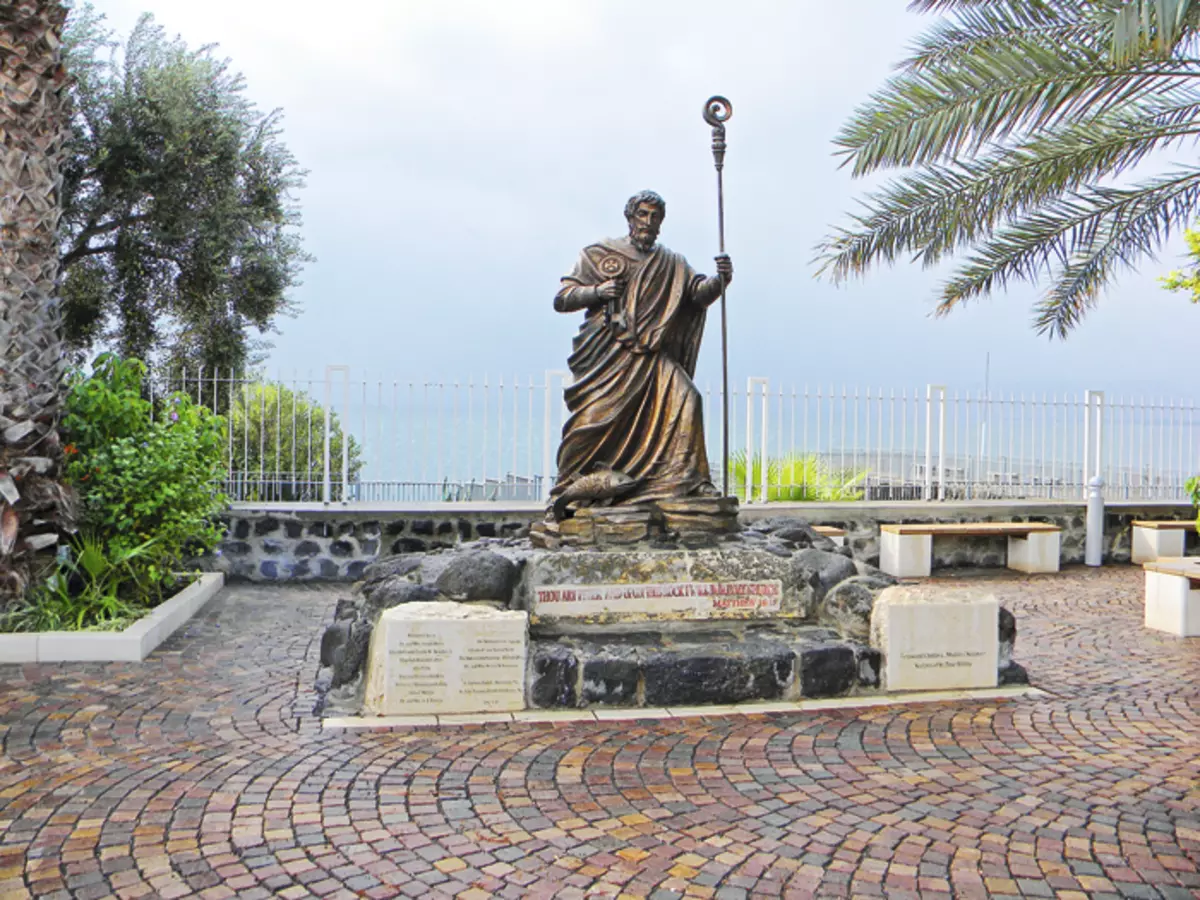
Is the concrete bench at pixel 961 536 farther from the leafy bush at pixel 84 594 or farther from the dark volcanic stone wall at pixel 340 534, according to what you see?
the leafy bush at pixel 84 594

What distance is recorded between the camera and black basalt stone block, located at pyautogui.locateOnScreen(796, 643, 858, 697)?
5.12 metres

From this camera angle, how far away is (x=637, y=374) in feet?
20.1

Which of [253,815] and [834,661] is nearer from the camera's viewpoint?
[253,815]

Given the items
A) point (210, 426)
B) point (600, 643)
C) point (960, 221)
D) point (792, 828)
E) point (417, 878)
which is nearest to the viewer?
point (417, 878)

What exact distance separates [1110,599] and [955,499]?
3.11 metres

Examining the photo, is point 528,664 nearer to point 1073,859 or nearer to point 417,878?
point 417,878

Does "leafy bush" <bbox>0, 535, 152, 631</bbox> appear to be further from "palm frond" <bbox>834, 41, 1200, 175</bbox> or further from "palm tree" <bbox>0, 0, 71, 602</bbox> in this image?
"palm frond" <bbox>834, 41, 1200, 175</bbox>

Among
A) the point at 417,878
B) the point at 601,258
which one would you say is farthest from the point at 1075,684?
the point at 417,878

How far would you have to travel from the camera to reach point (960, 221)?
886cm

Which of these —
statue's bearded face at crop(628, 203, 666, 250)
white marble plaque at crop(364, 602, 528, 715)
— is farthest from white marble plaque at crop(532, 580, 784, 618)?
statue's bearded face at crop(628, 203, 666, 250)

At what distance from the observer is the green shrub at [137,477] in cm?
710

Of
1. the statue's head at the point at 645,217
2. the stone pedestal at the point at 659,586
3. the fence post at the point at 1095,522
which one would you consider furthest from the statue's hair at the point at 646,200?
the fence post at the point at 1095,522

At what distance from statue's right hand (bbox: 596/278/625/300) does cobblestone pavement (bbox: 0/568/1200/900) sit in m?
2.55

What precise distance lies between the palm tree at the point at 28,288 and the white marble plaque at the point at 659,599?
371cm
